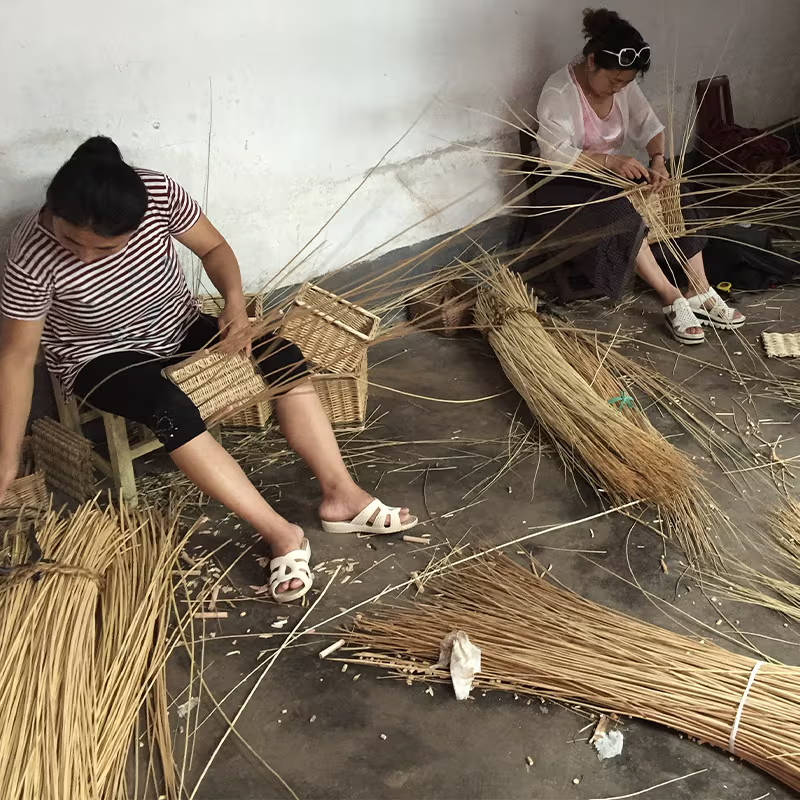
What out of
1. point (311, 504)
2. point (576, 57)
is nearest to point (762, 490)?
point (311, 504)

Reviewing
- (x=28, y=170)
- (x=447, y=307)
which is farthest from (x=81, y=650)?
(x=447, y=307)

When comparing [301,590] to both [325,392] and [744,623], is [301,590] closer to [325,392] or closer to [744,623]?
[325,392]

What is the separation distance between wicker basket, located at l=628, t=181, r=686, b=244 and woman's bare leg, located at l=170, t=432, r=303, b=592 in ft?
6.28

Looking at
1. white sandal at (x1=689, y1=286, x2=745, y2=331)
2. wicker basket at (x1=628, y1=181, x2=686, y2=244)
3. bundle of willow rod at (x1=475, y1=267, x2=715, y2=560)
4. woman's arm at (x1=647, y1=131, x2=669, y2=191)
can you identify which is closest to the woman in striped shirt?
bundle of willow rod at (x1=475, y1=267, x2=715, y2=560)

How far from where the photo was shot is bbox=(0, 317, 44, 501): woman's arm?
2.01m

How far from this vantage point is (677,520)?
2.37 m

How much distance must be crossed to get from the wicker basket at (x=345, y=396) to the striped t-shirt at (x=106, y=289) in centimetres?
55

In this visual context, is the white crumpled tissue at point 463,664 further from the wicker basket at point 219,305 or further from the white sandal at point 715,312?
the white sandal at point 715,312

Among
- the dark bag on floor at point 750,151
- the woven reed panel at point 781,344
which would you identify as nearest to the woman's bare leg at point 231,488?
the woven reed panel at point 781,344

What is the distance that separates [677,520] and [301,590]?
1.01 metres

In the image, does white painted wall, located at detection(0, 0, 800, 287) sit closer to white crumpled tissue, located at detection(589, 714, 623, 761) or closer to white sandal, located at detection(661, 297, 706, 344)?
white sandal, located at detection(661, 297, 706, 344)

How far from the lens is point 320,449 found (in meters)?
2.44

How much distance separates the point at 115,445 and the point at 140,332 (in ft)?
1.12

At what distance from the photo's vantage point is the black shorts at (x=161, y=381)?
2209 mm
